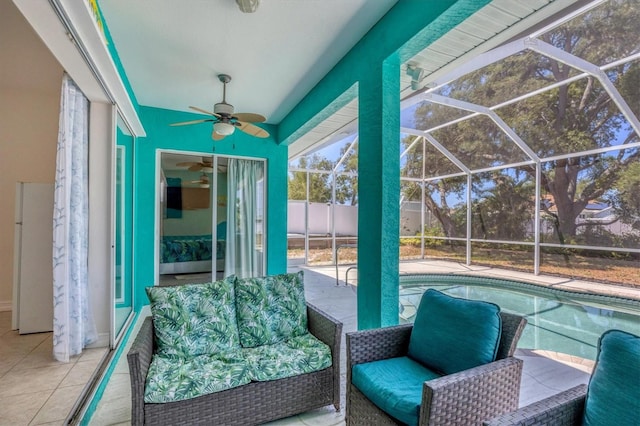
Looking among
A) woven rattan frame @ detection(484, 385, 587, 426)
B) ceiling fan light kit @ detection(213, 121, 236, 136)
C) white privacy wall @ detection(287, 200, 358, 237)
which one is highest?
ceiling fan light kit @ detection(213, 121, 236, 136)

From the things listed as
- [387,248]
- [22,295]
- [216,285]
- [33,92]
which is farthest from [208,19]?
[22,295]

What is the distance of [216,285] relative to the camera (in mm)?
2297

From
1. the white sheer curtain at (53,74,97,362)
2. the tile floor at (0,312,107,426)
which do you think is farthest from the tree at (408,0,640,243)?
the tile floor at (0,312,107,426)

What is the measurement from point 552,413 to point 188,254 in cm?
484

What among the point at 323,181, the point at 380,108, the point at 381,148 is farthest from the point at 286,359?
the point at 323,181

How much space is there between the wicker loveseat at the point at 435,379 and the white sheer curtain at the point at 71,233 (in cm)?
239

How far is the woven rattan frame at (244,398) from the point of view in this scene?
1.64m

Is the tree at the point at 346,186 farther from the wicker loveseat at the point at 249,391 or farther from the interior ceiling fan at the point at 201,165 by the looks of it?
the wicker loveseat at the point at 249,391

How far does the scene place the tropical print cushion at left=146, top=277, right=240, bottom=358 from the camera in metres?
2.01

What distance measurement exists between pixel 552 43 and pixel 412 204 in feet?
20.2

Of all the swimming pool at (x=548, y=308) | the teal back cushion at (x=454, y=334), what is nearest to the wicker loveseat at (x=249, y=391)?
the teal back cushion at (x=454, y=334)

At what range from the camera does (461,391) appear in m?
1.42

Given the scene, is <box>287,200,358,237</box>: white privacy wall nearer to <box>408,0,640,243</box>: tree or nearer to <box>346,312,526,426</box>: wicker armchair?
<box>408,0,640,243</box>: tree

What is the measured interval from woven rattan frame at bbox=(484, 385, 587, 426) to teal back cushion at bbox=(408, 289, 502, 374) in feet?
1.25
